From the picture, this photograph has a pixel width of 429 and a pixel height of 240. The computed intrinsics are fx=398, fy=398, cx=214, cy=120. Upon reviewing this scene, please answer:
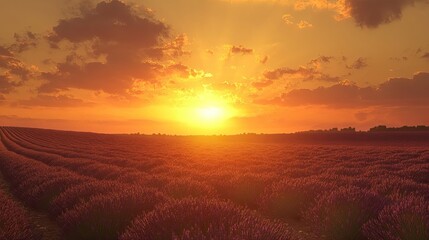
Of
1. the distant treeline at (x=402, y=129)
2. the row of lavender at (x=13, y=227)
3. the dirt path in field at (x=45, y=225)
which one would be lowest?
the dirt path in field at (x=45, y=225)

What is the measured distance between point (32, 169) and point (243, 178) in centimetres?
698

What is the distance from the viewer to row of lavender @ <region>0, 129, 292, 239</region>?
138 inches

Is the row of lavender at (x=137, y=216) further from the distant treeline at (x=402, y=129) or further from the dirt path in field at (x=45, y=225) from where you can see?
the distant treeline at (x=402, y=129)

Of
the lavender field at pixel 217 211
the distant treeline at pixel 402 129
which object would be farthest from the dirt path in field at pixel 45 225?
the distant treeline at pixel 402 129

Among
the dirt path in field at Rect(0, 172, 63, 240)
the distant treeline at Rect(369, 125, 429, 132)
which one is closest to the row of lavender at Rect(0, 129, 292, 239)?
the dirt path in field at Rect(0, 172, 63, 240)

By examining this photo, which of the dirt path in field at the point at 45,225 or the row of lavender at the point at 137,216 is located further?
the dirt path in field at the point at 45,225

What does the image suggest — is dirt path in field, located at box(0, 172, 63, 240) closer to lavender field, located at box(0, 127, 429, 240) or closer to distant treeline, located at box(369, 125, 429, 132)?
lavender field, located at box(0, 127, 429, 240)

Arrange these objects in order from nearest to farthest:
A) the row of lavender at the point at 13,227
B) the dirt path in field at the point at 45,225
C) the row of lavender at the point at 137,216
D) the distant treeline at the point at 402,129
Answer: the row of lavender at the point at 137,216, the row of lavender at the point at 13,227, the dirt path in field at the point at 45,225, the distant treeline at the point at 402,129

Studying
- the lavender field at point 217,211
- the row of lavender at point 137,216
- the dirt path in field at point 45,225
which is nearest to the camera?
the row of lavender at point 137,216

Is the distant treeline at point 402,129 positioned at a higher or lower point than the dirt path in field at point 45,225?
higher

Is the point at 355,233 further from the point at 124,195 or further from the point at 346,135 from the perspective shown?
the point at 346,135

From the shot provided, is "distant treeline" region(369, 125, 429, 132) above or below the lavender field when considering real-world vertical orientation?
above

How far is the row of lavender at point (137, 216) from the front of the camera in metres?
3.50

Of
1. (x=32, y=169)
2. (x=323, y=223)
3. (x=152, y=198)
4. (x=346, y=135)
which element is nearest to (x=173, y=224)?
(x=152, y=198)
